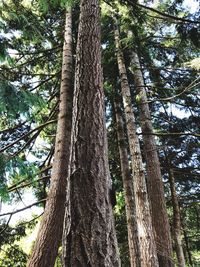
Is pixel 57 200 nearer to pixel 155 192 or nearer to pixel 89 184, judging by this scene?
pixel 89 184

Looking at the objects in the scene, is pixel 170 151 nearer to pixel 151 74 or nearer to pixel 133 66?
pixel 151 74

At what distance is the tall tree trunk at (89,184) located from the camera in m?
2.25

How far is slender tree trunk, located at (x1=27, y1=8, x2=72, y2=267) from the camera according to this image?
13.3ft

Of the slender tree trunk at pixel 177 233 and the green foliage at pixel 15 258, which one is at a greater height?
the slender tree trunk at pixel 177 233

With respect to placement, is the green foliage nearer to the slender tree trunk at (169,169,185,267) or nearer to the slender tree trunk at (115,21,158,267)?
the slender tree trunk at (115,21,158,267)

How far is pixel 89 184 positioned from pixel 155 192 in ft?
17.1

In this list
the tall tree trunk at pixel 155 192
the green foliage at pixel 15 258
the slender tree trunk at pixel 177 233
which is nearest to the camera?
the tall tree trunk at pixel 155 192

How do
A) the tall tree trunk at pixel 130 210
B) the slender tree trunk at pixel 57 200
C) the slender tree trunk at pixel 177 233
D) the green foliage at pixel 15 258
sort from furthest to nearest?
1. the slender tree trunk at pixel 177 233
2. the green foliage at pixel 15 258
3. the tall tree trunk at pixel 130 210
4. the slender tree trunk at pixel 57 200

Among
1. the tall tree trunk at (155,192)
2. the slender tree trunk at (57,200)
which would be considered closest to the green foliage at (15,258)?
the tall tree trunk at (155,192)

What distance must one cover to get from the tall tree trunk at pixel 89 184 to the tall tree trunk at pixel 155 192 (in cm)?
462

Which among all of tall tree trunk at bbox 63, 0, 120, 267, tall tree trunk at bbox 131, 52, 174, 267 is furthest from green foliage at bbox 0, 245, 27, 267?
tall tree trunk at bbox 63, 0, 120, 267

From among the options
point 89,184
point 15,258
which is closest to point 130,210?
point 15,258

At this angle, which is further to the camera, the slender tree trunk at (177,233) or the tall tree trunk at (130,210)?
the slender tree trunk at (177,233)

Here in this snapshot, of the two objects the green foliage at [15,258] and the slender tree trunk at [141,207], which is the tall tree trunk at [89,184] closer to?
the slender tree trunk at [141,207]
